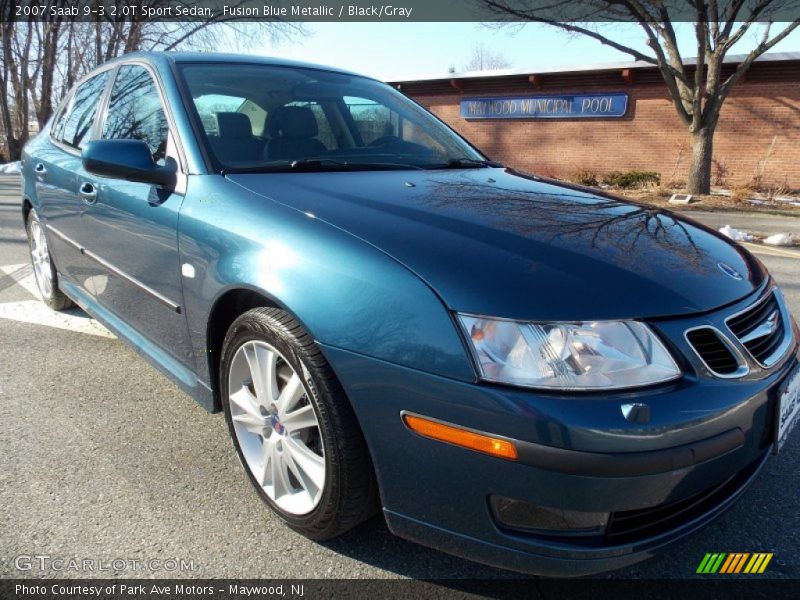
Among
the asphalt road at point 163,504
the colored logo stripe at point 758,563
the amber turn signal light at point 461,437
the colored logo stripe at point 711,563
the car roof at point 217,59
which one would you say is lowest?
the asphalt road at point 163,504

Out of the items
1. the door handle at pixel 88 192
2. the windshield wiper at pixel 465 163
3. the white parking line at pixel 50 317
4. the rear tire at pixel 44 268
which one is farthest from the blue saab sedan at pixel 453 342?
the rear tire at pixel 44 268

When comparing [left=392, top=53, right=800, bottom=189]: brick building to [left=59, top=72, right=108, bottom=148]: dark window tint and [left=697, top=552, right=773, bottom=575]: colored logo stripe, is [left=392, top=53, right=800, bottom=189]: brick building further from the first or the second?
[left=697, top=552, right=773, bottom=575]: colored logo stripe

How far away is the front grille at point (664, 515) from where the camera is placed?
1.54m

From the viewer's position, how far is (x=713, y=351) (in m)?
1.61

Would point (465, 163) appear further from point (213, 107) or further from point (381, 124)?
point (213, 107)

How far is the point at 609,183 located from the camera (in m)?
16.0

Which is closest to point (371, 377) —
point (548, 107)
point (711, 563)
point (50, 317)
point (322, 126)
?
point (711, 563)

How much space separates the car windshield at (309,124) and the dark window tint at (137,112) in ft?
0.64

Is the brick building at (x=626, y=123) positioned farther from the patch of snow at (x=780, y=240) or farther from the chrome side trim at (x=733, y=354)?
the chrome side trim at (x=733, y=354)

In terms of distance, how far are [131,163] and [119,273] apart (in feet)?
2.19

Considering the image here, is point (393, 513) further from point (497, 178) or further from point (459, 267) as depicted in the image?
point (497, 178)

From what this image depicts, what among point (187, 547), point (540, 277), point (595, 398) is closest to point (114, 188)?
point (187, 547)

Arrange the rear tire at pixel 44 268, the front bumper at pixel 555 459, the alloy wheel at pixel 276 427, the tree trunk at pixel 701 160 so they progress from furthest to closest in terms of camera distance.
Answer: the tree trunk at pixel 701 160 < the rear tire at pixel 44 268 < the alloy wheel at pixel 276 427 < the front bumper at pixel 555 459

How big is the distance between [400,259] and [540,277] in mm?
374
